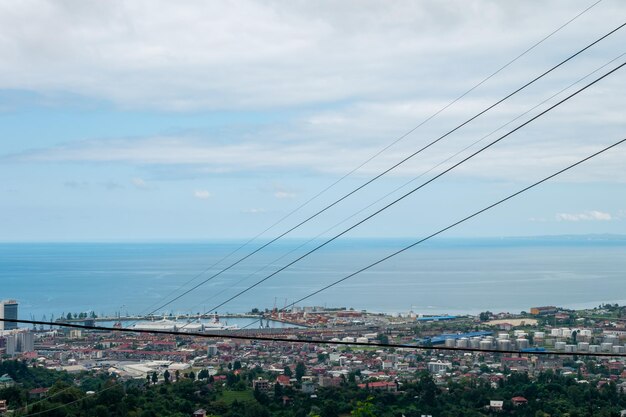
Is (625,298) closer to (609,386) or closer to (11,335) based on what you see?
(609,386)

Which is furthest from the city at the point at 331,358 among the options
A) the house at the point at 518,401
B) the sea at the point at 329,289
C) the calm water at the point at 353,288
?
the calm water at the point at 353,288

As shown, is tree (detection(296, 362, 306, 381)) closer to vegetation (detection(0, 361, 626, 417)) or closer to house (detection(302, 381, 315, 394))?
house (detection(302, 381, 315, 394))

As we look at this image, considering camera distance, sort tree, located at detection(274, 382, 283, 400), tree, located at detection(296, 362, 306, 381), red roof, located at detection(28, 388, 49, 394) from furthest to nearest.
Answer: tree, located at detection(296, 362, 306, 381) < tree, located at detection(274, 382, 283, 400) < red roof, located at detection(28, 388, 49, 394)

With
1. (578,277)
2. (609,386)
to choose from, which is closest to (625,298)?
(578,277)

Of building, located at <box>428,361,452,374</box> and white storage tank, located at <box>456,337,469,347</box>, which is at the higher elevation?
white storage tank, located at <box>456,337,469,347</box>

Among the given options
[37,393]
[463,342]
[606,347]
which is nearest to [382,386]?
[37,393]

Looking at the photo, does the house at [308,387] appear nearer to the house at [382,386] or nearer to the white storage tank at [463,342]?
the house at [382,386]

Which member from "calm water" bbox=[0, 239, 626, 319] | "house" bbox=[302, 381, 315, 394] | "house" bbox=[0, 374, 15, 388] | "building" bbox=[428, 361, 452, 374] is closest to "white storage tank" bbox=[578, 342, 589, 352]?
"building" bbox=[428, 361, 452, 374]

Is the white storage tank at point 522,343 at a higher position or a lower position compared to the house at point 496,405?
higher
